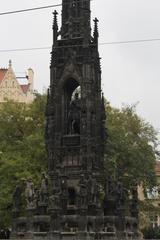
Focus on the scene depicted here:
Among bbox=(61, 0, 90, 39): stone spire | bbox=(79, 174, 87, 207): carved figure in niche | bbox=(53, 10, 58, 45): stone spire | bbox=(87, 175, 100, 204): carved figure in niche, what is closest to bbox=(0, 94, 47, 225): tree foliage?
bbox=(53, 10, 58, 45): stone spire

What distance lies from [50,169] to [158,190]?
648 inches

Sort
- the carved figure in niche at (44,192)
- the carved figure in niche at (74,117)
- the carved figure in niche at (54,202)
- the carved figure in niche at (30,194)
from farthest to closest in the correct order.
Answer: the carved figure in niche at (74,117) → the carved figure in niche at (30,194) → the carved figure in niche at (44,192) → the carved figure in niche at (54,202)

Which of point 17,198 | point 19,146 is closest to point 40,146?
point 19,146

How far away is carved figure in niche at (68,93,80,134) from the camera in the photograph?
89.4ft

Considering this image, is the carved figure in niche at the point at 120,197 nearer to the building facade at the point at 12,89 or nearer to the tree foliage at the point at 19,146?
the tree foliage at the point at 19,146

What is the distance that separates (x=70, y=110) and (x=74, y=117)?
49cm

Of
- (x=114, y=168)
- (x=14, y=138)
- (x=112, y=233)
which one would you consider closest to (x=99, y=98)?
(x=112, y=233)

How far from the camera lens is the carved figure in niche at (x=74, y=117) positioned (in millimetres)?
27234

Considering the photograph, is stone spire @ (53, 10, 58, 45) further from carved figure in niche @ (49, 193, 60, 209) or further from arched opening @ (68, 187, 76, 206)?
carved figure in niche @ (49, 193, 60, 209)

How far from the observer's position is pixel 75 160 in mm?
26359

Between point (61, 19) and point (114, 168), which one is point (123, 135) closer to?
point (114, 168)

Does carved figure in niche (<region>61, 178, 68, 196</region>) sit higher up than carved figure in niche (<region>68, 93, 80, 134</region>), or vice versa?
carved figure in niche (<region>68, 93, 80, 134</region>)

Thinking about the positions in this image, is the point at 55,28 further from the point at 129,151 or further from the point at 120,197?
the point at 129,151

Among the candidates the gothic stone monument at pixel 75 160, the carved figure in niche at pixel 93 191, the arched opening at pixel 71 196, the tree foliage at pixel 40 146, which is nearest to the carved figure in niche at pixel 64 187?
the gothic stone monument at pixel 75 160
